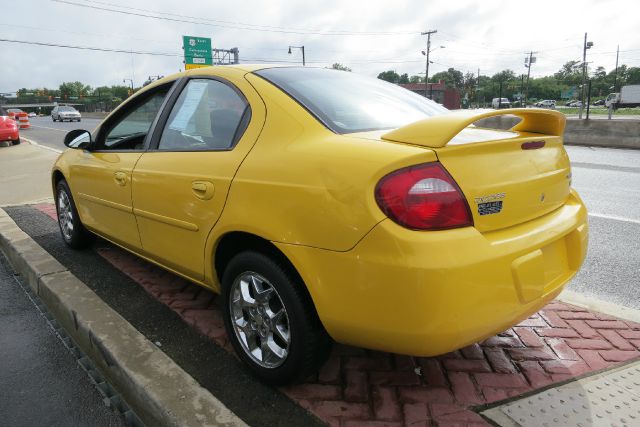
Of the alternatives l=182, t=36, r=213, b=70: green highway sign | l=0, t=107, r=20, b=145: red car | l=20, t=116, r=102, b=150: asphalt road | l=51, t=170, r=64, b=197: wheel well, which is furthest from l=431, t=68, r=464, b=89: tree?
l=51, t=170, r=64, b=197: wheel well

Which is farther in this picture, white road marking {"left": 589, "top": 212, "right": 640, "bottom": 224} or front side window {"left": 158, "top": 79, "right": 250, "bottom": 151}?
white road marking {"left": 589, "top": 212, "right": 640, "bottom": 224}

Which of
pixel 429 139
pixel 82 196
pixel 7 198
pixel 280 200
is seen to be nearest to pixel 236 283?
pixel 280 200

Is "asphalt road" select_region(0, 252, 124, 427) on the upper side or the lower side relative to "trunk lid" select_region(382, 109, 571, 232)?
lower

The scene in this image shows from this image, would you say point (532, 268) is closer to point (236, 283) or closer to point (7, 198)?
point (236, 283)

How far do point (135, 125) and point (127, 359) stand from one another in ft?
6.09

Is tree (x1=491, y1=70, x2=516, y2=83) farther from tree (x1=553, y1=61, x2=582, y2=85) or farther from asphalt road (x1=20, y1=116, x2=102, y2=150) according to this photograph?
asphalt road (x1=20, y1=116, x2=102, y2=150)

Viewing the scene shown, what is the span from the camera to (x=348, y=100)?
2500 mm

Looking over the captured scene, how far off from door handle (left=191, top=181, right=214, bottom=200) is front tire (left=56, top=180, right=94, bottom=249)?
218cm

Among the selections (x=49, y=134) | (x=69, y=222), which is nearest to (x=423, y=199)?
(x=69, y=222)

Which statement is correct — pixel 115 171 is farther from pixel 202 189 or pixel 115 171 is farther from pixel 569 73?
pixel 569 73

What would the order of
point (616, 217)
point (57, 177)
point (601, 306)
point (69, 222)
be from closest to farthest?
point (601, 306) → point (69, 222) → point (57, 177) → point (616, 217)

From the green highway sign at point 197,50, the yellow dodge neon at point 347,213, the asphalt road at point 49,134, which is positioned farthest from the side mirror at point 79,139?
the green highway sign at point 197,50

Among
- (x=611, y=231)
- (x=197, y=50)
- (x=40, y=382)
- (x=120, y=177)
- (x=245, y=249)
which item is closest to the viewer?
(x=245, y=249)

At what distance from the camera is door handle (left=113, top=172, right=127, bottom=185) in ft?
10.2
